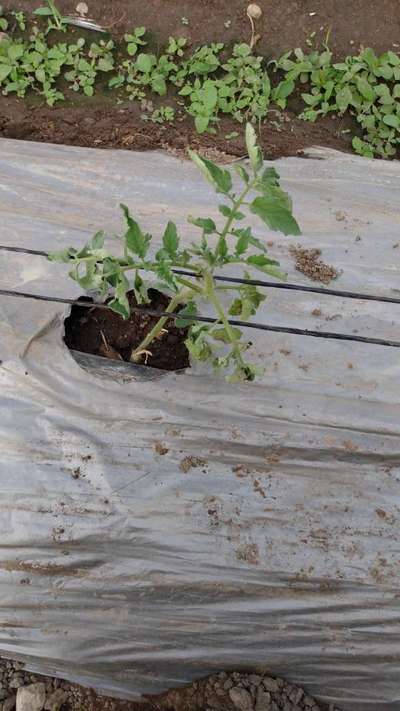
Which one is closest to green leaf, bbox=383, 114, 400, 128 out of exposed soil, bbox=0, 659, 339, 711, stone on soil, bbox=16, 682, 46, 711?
exposed soil, bbox=0, 659, 339, 711

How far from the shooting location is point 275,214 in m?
1.09

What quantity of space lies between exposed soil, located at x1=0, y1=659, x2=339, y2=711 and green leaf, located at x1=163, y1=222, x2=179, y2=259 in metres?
1.12

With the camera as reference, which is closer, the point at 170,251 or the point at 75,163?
the point at 170,251

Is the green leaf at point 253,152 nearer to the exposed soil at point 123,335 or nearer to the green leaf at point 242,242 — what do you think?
the green leaf at point 242,242

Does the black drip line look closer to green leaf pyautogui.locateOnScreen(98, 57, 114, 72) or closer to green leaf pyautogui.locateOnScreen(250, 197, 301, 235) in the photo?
green leaf pyautogui.locateOnScreen(250, 197, 301, 235)

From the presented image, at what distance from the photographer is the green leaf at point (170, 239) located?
122 cm

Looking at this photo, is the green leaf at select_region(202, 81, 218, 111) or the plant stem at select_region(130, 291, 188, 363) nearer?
the plant stem at select_region(130, 291, 188, 363)

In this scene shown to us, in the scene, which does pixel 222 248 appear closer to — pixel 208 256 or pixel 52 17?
pixel 208 256

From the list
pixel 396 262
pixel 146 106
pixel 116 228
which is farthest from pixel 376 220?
pixel 146 106

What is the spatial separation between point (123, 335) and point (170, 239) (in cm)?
46

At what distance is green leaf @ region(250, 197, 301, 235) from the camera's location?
1084mm

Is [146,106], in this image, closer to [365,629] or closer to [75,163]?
[75,163]

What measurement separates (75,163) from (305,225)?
26.4 inches

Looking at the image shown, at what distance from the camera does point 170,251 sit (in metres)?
1.24
